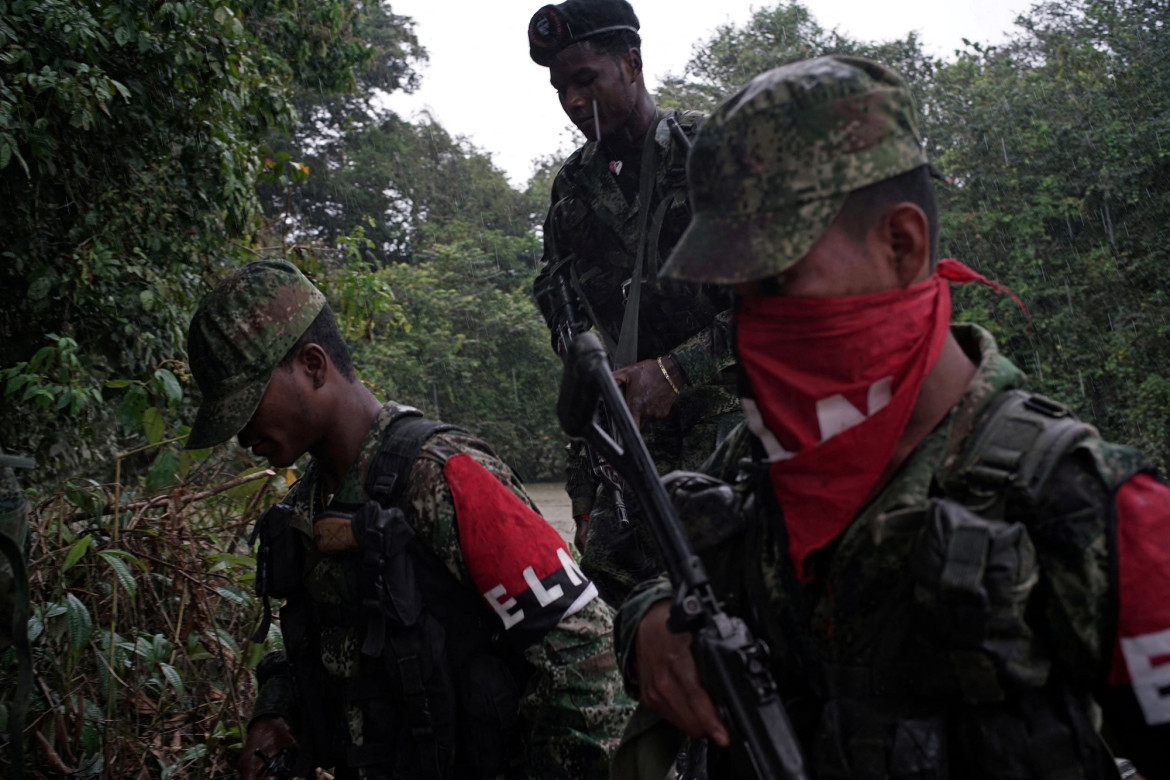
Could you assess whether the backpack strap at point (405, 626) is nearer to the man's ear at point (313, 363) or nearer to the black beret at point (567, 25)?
the man's ear at point (313, 363)

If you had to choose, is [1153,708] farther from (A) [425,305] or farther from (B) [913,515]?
(A) [425,305]

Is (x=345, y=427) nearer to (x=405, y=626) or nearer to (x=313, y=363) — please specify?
(x=313, y=363)

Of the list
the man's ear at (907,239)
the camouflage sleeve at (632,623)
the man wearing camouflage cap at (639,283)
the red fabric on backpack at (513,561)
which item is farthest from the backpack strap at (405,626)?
the man wearing camouflage cap at (639,283)

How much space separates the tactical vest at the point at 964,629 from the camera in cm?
123

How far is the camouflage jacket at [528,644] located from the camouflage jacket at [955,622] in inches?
24.5

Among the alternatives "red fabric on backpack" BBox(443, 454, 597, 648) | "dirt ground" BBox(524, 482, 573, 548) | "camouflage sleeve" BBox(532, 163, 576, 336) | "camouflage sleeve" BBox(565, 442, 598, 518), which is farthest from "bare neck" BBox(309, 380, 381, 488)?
"dirt ground" BBox(524, 482, 573, 548)

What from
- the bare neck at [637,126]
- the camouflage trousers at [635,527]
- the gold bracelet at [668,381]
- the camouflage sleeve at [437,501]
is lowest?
the camouflage trousers at [635,527]

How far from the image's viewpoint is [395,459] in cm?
224

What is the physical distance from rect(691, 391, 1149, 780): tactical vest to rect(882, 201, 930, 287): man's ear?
8.8 inches

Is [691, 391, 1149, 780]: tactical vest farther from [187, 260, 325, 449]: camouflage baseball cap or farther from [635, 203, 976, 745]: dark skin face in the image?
[187, 260, 325, 449]: camouflage baseball cap

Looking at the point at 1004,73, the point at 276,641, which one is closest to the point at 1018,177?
the point at 1004,73

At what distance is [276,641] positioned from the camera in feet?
12.2

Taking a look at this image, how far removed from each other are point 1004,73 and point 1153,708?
1752 centimetres

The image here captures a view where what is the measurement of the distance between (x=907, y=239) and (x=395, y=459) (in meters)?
1.28
